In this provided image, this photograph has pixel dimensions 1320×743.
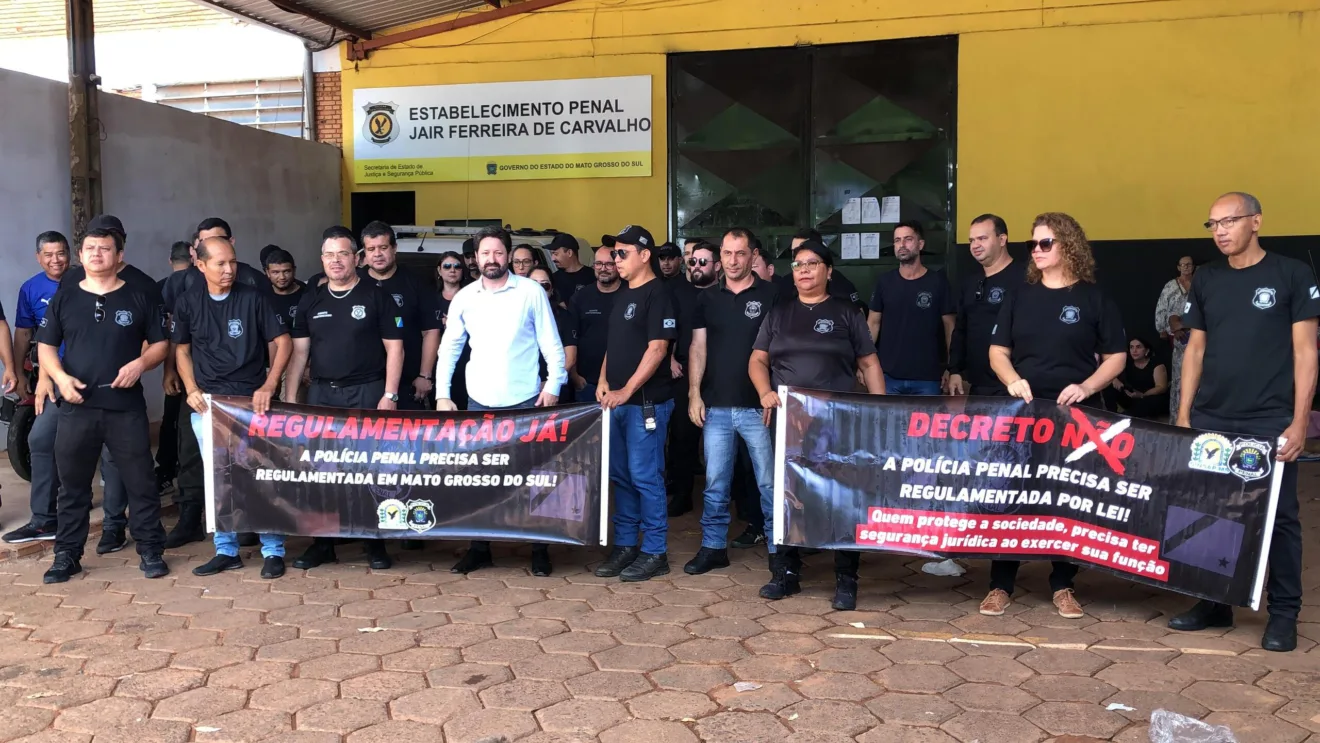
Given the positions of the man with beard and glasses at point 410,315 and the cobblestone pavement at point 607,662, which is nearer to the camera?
the cobblestone pavement at point 607,662

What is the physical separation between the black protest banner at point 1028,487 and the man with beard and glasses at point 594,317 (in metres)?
2.27

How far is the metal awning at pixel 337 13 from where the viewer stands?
39.7ft

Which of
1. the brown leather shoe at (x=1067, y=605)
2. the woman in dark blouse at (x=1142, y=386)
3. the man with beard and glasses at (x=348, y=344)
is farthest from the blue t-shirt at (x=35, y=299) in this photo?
the woman in dark blouse at (x=1142, y=386)

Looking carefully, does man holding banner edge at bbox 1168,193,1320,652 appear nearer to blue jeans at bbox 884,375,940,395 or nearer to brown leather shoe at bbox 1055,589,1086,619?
brown leather shoe at bbox 1055,589,1086,619

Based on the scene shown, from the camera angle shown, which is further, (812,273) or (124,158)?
(124,158)

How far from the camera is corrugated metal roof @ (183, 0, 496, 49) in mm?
12109

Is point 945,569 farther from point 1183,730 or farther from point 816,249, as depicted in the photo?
point 1183,730

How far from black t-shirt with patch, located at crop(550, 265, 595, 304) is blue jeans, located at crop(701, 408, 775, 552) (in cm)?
286

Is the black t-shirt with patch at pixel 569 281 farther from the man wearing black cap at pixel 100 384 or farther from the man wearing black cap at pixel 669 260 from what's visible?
the man wearing black cap at pixel 100 384

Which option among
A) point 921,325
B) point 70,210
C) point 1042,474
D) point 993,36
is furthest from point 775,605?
point 993,36

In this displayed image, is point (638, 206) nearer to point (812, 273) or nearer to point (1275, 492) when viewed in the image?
point (812, 273)

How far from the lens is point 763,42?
12.3 m

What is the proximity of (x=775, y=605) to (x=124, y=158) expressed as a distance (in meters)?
8.63

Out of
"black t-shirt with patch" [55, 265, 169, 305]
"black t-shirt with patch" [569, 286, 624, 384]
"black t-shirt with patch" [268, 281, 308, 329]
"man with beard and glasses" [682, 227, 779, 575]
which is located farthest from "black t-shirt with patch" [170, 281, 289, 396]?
"man with beard and glasses" [682, 227, 779, 575]
